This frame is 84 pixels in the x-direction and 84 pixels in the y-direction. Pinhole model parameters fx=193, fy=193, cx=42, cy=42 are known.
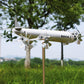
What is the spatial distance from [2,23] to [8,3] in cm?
235

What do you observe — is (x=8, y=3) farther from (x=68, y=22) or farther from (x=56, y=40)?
(x=56, y=40)

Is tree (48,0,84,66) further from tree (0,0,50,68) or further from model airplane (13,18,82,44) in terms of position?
model airplane (13,18,82,44)

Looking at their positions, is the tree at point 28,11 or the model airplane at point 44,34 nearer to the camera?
the model airplane at point 44,34

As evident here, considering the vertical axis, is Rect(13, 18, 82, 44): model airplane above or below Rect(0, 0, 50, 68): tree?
below

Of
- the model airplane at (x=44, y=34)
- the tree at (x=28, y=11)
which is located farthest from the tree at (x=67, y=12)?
the model airplane at (x=44, y=34)

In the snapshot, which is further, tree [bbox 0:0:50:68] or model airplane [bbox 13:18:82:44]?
tree [bbox 0:0:50:68]

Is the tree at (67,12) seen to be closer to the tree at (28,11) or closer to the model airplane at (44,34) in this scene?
the tree at (28,11)

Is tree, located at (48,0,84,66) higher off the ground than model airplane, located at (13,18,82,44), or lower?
higher

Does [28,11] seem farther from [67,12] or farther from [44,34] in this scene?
[44,34]

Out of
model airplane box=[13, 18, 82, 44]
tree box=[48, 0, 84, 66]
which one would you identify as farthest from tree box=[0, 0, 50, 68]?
model airplane box=[13, 18, 82, 44]

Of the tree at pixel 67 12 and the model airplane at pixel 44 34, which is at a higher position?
the tree at pixel 67 12

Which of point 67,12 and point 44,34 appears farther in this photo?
point 67,12

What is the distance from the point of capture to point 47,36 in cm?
898

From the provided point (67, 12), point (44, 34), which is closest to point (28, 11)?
point (67, 12)
